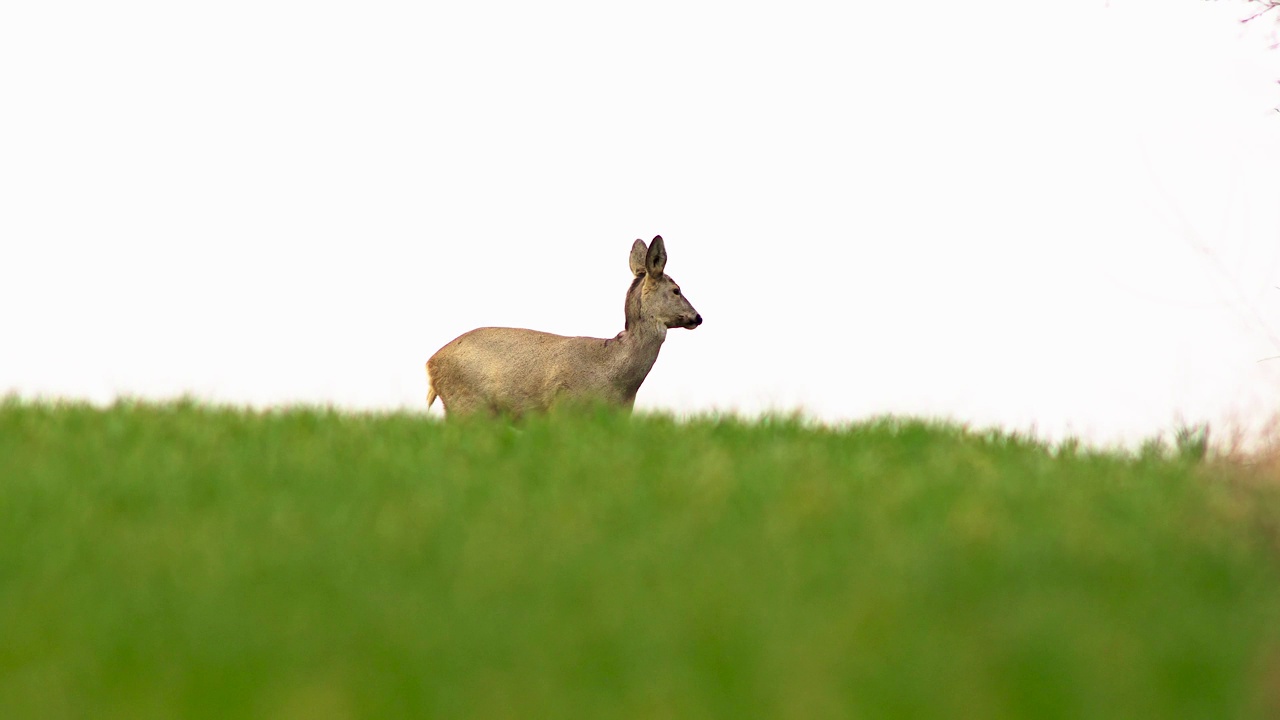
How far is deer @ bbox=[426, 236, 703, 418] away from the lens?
1195cm

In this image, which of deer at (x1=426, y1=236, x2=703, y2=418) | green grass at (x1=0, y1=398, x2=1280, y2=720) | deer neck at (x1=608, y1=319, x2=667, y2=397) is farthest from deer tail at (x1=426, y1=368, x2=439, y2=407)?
green grass at (x1=0, y1=398, x2=1280, y2=720)

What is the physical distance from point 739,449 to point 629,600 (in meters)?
4.28

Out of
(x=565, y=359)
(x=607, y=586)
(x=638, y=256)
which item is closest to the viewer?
(x=607, y=586)

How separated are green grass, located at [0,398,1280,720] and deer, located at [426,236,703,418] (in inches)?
131

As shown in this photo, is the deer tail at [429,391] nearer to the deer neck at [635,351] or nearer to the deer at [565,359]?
the deer at [565,359]

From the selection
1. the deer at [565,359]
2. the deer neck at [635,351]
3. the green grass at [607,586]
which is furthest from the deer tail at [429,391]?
the green grass at [607,586]

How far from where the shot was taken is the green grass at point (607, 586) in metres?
4.48

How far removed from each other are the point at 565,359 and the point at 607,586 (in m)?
6.82

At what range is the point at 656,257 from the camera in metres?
12.1

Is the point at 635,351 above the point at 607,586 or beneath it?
above

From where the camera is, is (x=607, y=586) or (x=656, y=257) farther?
(x=656, y=257)

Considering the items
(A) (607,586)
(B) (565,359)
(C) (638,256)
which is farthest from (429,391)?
(A) (607,586)

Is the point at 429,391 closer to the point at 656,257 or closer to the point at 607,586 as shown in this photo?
the point at 656,257

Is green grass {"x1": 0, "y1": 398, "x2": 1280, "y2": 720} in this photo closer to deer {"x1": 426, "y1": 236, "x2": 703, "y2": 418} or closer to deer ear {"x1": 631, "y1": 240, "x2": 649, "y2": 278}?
deer {"x1": 426, "y1": 236, "x2": 703, "y2": 418}
